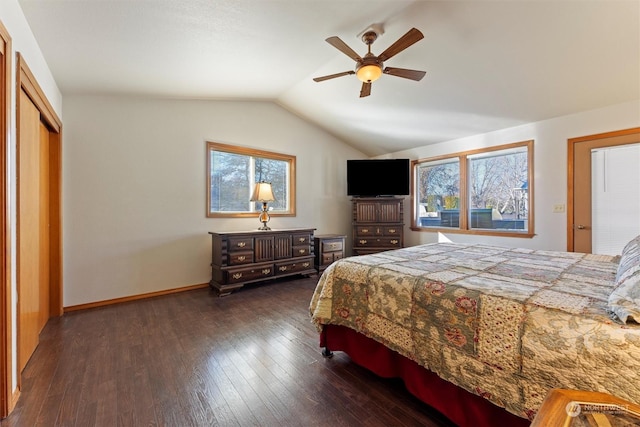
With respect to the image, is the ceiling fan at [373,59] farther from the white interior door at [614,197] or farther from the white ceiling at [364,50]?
the white interior door at [614,197]

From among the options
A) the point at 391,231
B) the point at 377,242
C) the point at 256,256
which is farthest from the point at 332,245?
the point at 256,256

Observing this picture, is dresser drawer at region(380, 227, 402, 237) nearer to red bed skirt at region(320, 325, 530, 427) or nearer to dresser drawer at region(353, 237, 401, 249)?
dresser drawer at region(353, 237, 401, 249)

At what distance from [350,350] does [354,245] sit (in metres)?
3.18

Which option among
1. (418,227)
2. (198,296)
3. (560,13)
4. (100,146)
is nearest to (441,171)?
(418,227)

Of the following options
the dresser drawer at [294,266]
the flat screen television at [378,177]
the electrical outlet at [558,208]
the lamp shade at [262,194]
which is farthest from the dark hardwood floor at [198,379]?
the electrical outlet at [558,208]

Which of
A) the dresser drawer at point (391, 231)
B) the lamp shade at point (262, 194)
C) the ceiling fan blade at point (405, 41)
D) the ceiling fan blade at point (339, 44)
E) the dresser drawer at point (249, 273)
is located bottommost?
the dresser drawer at point (249, 273)

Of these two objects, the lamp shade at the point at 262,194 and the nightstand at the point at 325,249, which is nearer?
the lamp shade at the point at 262,194

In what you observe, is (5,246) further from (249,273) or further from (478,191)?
(478,191)

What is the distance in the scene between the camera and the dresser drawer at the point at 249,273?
355cm

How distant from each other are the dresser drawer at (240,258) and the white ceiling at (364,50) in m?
2.19

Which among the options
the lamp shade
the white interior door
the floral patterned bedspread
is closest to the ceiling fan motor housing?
the floral patterned bedspread

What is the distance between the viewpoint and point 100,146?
3154 millimetres

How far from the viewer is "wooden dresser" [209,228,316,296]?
139 inches

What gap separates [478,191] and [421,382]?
363 cm
